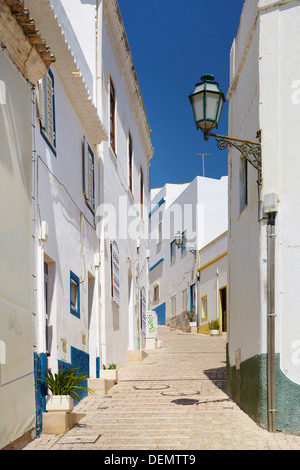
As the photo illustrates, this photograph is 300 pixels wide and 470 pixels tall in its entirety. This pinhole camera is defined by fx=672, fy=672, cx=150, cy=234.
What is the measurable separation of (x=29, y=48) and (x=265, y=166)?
3469mm

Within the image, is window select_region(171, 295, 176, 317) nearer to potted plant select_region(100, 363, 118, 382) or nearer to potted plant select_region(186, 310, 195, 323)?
potted plant select_region(186, 310, 195, 323)

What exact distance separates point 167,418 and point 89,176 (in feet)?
17.8

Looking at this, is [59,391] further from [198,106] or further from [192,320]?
[192,320]

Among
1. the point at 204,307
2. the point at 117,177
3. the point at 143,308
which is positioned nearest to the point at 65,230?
the point at 117,177

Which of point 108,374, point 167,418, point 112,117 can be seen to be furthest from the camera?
point 112,117

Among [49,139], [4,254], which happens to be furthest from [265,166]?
[4,254]

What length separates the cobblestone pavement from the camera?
7.89 meters

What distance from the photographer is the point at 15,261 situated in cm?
759

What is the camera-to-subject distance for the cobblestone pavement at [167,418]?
25.9 ft

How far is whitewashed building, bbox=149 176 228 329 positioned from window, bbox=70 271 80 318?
19.7m

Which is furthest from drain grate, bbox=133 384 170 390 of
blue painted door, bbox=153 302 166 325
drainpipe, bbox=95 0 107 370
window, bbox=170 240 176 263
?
blue painted door, bbox=153 302 166 325

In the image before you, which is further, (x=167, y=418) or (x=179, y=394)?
(x=179, y=394)

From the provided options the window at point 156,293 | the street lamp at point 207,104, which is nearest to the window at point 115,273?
the street lamp at point 207,104

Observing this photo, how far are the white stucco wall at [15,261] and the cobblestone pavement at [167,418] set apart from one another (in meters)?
0.72
